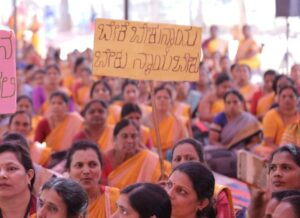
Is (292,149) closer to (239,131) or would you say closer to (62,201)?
(62,201)

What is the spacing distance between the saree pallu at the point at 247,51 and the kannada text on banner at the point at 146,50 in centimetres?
1026

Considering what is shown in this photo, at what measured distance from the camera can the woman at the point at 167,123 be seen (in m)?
9.61

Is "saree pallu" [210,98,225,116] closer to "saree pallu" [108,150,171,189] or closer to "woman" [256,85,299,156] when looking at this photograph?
"woman" [256,85,299,156]

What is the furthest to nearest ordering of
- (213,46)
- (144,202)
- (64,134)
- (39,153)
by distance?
(213,46) → (64,134) → (39,153) → (144,202)

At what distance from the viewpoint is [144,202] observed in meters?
4.10

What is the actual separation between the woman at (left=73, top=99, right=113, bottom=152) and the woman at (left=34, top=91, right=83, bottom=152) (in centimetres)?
70

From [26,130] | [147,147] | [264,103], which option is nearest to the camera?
[26,130]

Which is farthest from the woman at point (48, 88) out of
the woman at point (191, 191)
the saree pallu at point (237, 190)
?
the woman at point (191, 191)

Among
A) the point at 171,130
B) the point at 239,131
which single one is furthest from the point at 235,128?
the point at 171,130

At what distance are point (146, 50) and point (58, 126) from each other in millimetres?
3409

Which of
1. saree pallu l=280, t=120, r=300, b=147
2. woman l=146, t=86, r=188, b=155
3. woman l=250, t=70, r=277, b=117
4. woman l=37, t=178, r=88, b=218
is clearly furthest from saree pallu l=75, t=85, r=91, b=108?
woman l=37, t=178, r=88, b=218

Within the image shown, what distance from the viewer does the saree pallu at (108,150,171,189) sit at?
7.05m

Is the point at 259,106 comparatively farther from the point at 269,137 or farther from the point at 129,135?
the point at 129,135

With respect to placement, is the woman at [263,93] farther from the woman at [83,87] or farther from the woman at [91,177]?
the woman at [91,177]
